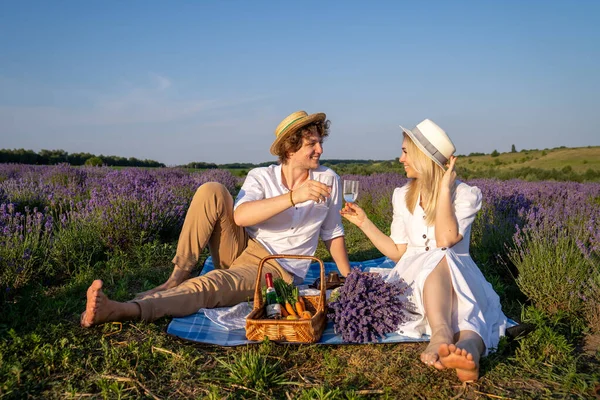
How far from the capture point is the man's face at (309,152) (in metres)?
3.64

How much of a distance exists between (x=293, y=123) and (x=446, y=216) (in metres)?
1.33

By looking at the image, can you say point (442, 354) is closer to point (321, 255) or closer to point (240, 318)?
point (240, 318)

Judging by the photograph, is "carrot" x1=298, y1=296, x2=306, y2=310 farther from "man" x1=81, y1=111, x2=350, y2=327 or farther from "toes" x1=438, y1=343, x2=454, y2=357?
"toes" x1=438, y1=343, x2=454, y2=357

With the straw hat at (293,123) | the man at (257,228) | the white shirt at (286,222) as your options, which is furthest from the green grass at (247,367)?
the straw hat at (293,123)

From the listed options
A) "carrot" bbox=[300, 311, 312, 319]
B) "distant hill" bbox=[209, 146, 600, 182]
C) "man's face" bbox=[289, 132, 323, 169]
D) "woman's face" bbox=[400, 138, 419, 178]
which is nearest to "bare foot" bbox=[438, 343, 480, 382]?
"carrot" bbox=[300, 311, 312, 319]

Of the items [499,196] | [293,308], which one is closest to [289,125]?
[293,308]

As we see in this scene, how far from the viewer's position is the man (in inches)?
130

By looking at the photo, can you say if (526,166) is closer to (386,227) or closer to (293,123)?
(386,227)

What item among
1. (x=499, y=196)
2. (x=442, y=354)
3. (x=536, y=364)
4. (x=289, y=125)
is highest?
(x=289, y=125)

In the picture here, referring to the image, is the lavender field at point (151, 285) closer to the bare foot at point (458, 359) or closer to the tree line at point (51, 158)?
the bare foot at point (458, 359)

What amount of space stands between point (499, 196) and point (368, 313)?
380 centimetres

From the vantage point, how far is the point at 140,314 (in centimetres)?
301

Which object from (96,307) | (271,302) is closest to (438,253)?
(271,302)

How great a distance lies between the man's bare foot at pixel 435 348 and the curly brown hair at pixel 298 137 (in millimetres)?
1763
